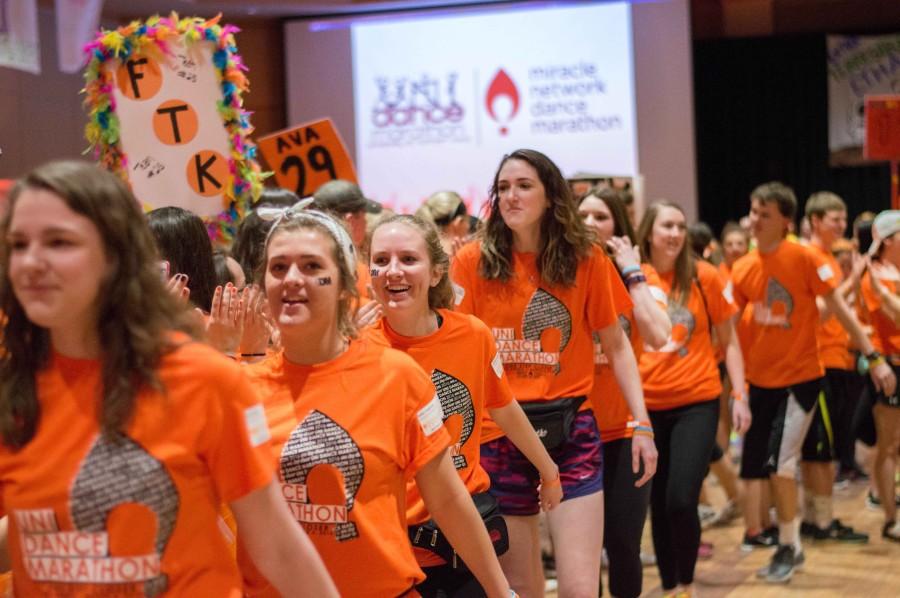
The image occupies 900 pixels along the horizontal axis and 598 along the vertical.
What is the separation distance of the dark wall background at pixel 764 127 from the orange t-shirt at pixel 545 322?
1006 cm

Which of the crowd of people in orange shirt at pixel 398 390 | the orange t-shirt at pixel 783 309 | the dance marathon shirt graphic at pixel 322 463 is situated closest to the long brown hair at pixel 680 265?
the crowd of people in orange shirt at pixel 398 390

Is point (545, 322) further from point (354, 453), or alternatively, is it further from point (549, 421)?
point (354, 453)

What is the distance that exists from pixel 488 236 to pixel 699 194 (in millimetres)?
10271

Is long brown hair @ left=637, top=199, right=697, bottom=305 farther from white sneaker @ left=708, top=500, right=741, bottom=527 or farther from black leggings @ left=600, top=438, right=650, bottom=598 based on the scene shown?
white sneaker @ left=708, top=500, right=741, bottom=527

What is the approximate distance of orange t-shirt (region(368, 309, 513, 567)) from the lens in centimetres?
337

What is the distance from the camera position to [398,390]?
8.21 ft

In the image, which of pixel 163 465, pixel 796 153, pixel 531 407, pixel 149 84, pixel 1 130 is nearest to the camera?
pixel 163 465

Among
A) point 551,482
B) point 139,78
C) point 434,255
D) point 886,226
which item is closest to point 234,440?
point 434,255

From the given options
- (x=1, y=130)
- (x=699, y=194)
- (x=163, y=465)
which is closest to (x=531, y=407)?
(x=163, y=465)

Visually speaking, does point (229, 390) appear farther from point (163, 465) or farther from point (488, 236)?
point (488, 236)

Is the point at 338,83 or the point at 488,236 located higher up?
the point at 338,83

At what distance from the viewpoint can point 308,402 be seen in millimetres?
2480

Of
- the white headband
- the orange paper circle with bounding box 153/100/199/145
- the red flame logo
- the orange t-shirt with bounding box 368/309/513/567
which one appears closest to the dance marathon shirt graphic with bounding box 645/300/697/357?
the orange t-shirt with bounding box 368/309/513/567

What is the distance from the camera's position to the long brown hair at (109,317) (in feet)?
6.05
